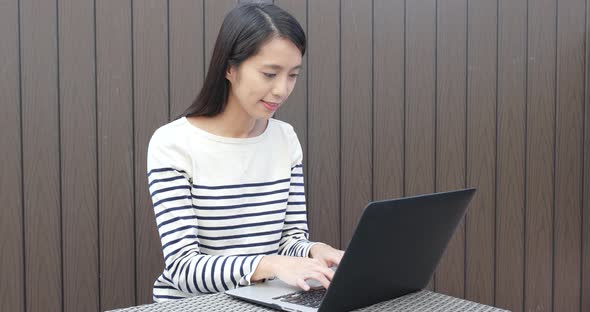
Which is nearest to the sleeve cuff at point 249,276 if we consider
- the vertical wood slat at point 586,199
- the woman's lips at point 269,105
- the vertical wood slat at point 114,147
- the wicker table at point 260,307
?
the wicker table at point 260,307

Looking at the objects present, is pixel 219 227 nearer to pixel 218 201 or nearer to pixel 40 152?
pixel 218 201

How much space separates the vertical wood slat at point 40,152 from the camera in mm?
1907

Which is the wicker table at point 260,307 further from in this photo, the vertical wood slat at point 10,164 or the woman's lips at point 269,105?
the vertical wood slat at point 10,164

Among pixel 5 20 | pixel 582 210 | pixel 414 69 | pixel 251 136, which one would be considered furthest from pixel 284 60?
pixel 582 210

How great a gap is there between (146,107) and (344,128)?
2.20 ft

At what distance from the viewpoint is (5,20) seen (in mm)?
1867

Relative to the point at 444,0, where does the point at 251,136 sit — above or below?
below

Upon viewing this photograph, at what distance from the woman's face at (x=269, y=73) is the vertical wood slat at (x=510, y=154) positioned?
56.0 inches

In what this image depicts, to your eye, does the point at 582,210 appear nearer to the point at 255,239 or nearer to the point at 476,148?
the point at 476,148

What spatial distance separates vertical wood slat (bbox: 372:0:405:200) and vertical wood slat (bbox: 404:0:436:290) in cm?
3

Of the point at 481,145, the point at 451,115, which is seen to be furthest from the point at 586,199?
the point at 451,115

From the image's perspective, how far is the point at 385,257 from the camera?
1.00m

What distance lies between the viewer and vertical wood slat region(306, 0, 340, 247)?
2.30m

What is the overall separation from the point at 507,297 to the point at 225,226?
5.36 ft
